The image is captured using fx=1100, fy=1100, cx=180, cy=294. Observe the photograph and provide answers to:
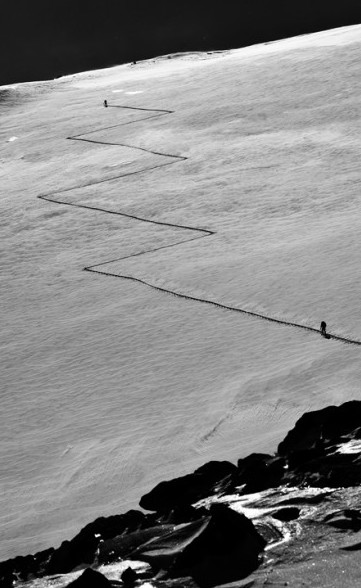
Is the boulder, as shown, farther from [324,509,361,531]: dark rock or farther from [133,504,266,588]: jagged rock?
[133,504,266,588]: jagged rock

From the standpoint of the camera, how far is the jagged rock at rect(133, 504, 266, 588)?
14.2 feet

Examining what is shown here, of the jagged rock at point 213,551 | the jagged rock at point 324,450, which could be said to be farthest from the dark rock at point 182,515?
the jagged rock at point 324,450

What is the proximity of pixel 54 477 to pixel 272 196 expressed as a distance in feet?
19.3

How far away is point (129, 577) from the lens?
14.6 ft

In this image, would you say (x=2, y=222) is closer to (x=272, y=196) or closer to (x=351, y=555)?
(x=272, y=196)

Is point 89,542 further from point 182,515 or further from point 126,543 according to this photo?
point 182,515

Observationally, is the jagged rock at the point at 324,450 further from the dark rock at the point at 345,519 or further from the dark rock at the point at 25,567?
the dark rock at the point at 25,567

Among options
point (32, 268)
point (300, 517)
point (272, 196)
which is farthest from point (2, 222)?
point (300, 517)

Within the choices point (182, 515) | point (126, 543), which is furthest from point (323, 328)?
point (126, 543)

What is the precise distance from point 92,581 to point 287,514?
0.96 metres

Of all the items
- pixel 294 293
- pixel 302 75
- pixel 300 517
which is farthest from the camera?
pixel 302 75

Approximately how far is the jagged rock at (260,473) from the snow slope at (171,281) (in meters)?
1.14

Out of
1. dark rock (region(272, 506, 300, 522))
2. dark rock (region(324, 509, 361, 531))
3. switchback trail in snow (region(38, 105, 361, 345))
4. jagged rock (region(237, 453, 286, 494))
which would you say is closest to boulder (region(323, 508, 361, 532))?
dark rock (region(324, 509, 361, 531))

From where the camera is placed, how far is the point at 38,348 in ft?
31.7
